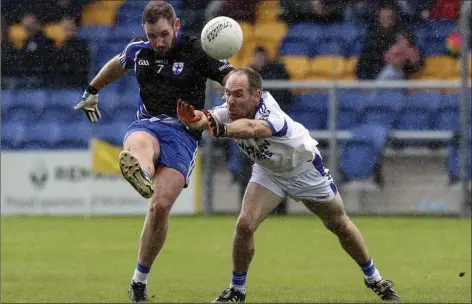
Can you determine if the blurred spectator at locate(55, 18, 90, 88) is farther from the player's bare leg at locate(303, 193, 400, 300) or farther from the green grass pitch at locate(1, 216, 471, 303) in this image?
the player's bare leg at locate(303, 193, 400, 300)

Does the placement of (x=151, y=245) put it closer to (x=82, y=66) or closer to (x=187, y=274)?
(x=187, y=274)

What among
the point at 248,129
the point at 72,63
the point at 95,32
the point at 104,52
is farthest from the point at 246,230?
the point at 95,32

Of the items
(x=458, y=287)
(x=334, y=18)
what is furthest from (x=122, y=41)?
(x=458, y=287)

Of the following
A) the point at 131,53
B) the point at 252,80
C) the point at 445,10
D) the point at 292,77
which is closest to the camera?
the point at 252,80

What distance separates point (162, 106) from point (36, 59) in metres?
8.31

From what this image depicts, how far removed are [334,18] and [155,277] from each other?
7.39 meters

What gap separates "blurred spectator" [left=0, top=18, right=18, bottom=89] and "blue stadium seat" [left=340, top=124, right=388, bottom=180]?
16.4 feet

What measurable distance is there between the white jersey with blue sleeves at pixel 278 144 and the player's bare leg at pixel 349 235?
1.11 ft

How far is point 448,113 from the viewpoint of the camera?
51.8ft

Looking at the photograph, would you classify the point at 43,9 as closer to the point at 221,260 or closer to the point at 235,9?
the point at 235,9

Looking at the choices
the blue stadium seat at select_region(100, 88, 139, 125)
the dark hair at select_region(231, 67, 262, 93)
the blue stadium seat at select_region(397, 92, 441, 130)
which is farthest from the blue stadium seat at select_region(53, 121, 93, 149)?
the dark hair at select_region(231, 67, 262, 93)

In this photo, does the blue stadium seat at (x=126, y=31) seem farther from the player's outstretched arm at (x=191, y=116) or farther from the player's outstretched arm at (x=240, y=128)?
the player's outstretched arm at (x=191, y=116)

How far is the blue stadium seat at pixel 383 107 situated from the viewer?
15.9 m

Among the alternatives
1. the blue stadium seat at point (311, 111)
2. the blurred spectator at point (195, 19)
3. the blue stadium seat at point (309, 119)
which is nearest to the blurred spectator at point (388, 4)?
the blue stadium seat at point (311, 111)
